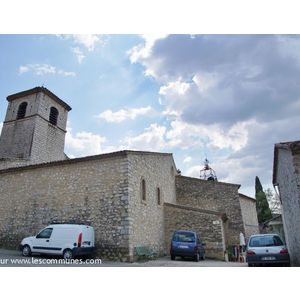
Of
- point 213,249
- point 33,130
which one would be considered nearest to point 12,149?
point 33,130

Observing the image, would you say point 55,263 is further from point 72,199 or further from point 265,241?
point 265,241

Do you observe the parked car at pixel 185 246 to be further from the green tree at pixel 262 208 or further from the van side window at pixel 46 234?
the green tree at pixel 262 208

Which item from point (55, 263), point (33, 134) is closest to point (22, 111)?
point (33, 134)

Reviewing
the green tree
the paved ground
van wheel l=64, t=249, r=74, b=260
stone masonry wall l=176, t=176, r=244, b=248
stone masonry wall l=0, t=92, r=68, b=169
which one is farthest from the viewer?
the green tree

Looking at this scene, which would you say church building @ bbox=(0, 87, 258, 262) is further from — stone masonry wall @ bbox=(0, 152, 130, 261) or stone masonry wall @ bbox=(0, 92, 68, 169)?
stone masonry wall @ bbox=(0, 92, 68, 169)

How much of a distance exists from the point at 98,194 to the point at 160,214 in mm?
4499

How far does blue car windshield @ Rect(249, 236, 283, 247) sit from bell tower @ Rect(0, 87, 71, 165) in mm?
16321

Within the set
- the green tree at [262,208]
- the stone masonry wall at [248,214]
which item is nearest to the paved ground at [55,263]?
the stone masonry wall at [248,214]

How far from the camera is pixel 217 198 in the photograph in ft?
59.8

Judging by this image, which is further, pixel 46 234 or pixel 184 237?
pixel 184 237

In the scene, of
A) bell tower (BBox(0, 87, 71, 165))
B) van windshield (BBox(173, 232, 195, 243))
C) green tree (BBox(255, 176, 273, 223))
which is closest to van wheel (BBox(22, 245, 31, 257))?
van windshield (BBox(173, 232, 195, 243))

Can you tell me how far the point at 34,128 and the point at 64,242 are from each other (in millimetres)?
12980

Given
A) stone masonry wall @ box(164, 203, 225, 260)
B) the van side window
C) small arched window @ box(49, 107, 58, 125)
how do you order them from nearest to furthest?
the van side window < stone masonry wall @ box(164, 203, 225, 260) < small arched window @ box(49, 107, 58, 125)

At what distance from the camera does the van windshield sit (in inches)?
431
